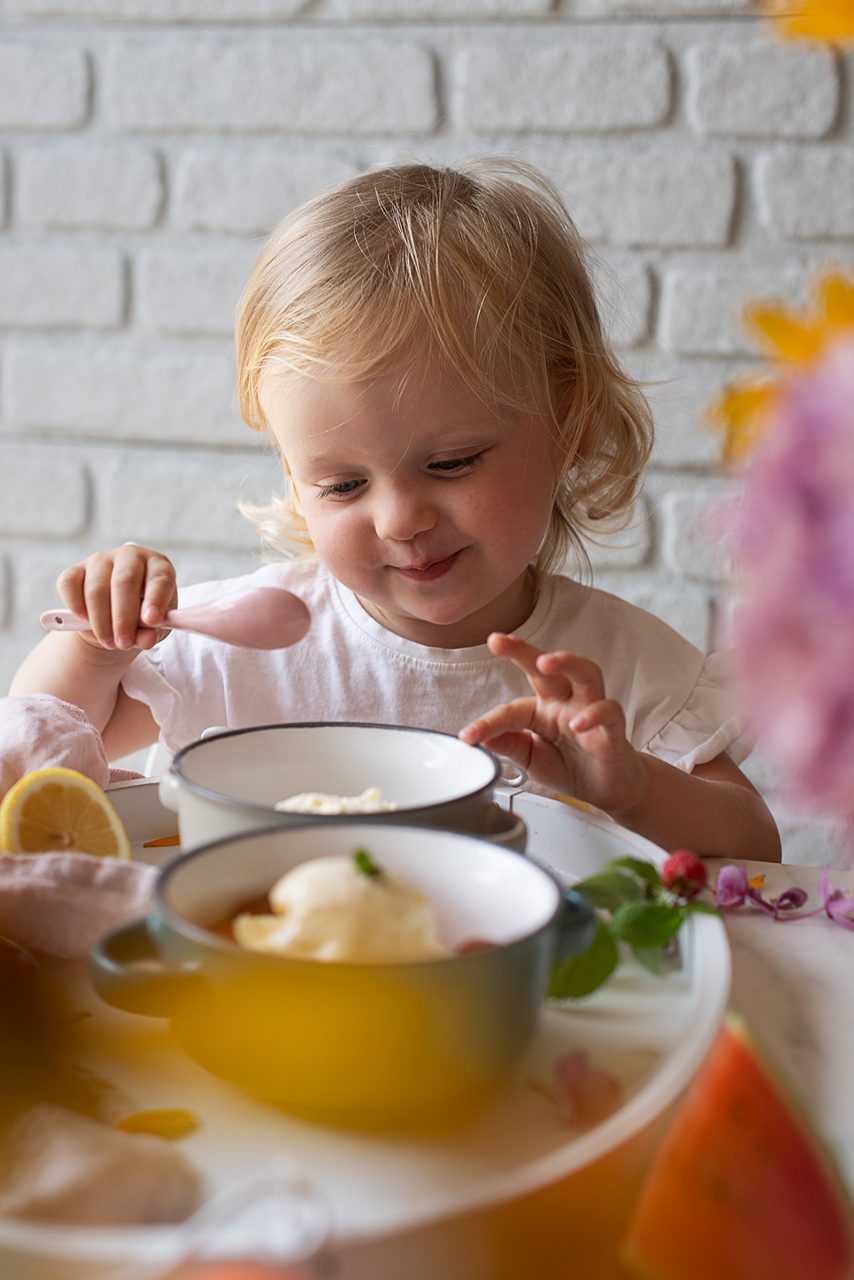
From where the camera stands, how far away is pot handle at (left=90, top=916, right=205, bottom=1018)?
380 millimetres

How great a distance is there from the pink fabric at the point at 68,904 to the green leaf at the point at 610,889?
183 mm

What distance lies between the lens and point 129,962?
16.1 inches

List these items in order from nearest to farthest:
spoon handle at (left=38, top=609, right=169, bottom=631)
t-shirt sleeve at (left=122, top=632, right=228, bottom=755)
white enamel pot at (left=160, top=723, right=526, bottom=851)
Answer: white enamel pot at (left=160, top=723, right=526, bottom=851) < spoon handle at (left=38, top=609, right=169, bottom=631) < t-shirt sleeve at (left=122, top=632, right=228, bottom=755)

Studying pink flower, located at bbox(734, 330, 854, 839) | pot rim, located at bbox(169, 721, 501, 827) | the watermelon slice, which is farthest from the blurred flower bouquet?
pot rim, located at bbox(169, 721, 501, 827)

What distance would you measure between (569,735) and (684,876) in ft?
0.65

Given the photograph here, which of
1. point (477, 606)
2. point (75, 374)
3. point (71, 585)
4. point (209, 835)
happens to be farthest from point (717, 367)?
point (209, 835)

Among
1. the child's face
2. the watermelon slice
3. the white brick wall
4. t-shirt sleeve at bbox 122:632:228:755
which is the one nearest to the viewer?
the watermelon slice

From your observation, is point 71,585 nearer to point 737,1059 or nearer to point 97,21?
point 737,1059

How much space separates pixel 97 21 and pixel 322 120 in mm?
345

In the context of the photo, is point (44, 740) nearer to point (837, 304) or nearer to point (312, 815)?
point (312, 815)

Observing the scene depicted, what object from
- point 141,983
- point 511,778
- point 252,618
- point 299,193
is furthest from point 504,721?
point 299,193

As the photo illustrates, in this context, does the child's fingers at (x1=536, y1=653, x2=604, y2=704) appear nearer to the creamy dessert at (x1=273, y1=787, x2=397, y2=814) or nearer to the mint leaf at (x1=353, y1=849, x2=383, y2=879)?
the creamy dessert at (x1=273, y1=787, x2=397, y2=814)

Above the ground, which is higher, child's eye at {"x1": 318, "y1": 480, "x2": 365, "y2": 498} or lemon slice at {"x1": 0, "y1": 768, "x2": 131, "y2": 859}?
child's eye at {"x1": 318, "y1": 480, "x2": 365, "y2": 498}

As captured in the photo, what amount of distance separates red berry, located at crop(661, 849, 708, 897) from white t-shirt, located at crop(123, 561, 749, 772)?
1.70 feet
